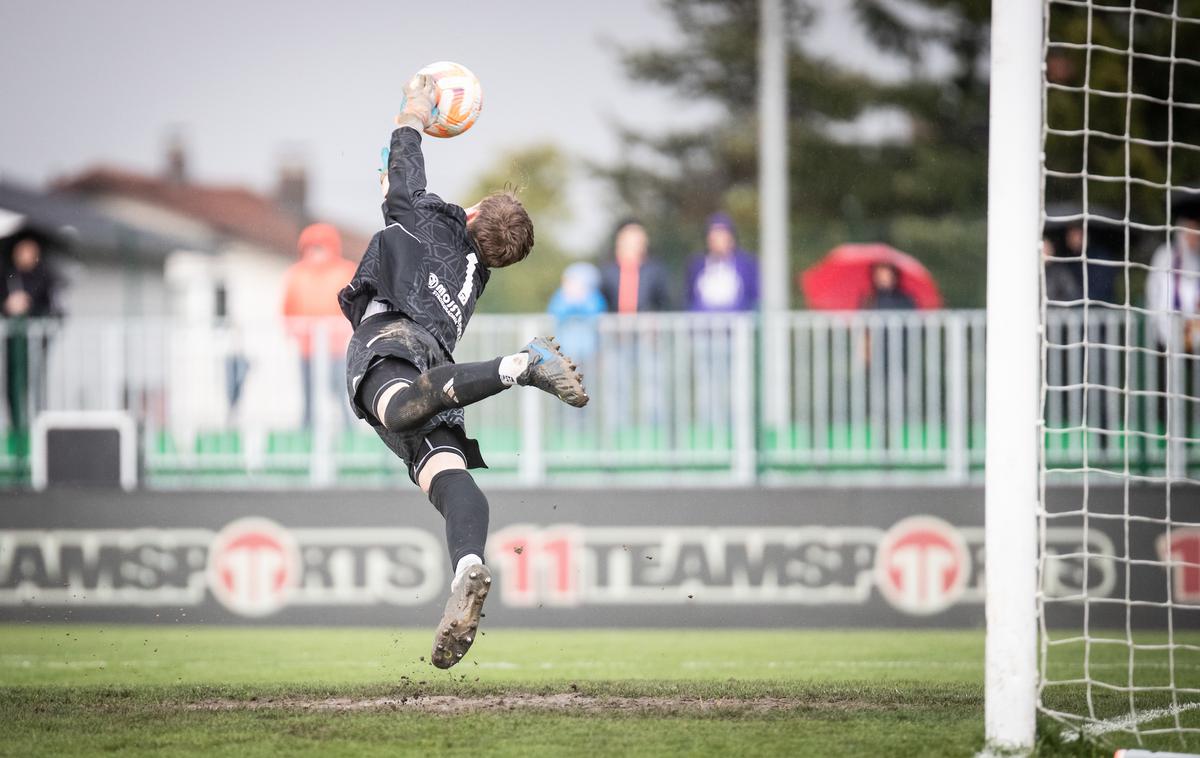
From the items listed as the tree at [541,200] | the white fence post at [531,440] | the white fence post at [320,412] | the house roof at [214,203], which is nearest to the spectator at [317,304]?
the white fence post at [320,412]

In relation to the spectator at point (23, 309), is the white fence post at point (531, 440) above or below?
below

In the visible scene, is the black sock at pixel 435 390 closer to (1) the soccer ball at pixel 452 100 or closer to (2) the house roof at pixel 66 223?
(1) the soccer ball at pixel 452 100

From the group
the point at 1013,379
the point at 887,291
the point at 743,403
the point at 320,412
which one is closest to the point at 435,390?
the point at 1013,379

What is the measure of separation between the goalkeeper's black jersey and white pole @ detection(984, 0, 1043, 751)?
2493mm

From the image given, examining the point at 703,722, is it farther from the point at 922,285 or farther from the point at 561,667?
the point at 922,285

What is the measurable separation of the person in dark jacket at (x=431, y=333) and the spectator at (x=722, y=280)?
5914 millimetres

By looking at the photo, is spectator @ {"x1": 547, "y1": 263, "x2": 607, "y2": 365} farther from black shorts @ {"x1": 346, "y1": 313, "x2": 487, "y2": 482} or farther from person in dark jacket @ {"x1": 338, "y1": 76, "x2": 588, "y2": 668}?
black shorts @ {"x1": 346, "y1": 313, "x2": 487, "y2": 482}

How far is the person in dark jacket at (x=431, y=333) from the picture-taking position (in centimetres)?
654

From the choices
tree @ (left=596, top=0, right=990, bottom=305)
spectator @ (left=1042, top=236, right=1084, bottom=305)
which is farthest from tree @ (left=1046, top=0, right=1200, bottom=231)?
spectator @ (left=1042, top=236, right=1084, bottom=305)

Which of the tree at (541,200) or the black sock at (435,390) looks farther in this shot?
the tree at (541,200)

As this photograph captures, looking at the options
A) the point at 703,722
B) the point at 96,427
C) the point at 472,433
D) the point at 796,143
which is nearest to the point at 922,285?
the point at 472,433

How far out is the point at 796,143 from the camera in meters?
35.0

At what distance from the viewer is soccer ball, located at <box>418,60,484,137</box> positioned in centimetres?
721

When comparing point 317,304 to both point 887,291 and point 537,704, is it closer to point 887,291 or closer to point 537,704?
point 887,291
